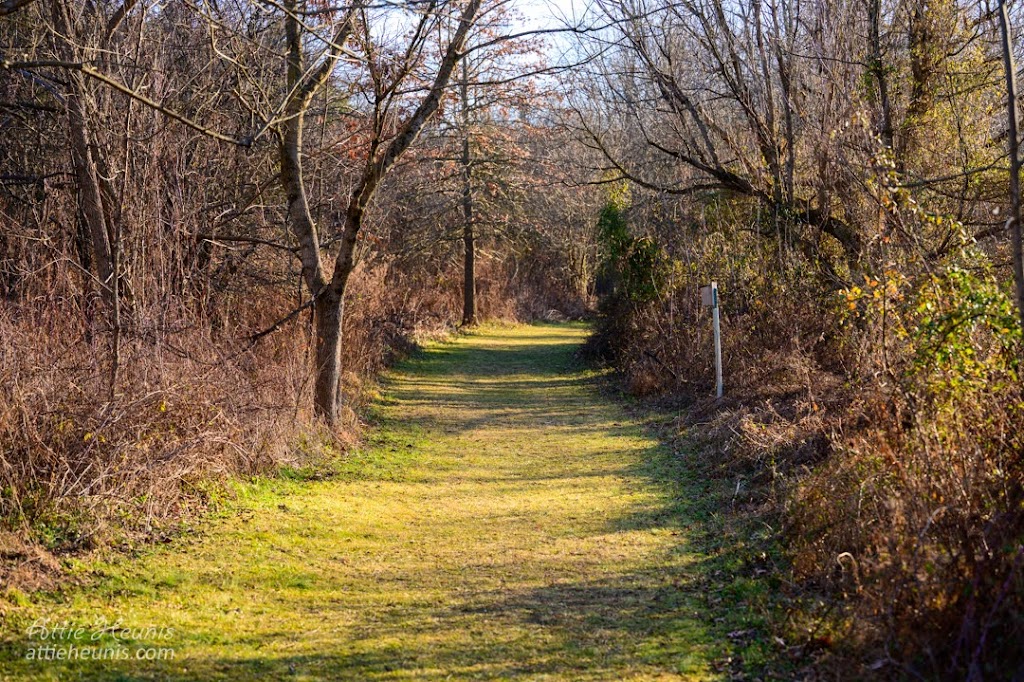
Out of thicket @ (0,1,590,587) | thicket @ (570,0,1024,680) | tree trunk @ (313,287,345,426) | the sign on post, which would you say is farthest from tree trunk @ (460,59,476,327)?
tree trunk @ (313,287,345,426)

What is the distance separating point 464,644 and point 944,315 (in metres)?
3.53

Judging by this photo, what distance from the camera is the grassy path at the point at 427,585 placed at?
5.03 meters

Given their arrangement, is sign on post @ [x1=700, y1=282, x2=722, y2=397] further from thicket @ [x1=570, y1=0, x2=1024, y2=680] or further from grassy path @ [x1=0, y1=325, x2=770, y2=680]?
grassy path @ [x1=0, y1=325, x2=770, y2=680]

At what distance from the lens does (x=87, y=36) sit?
25.4 ft

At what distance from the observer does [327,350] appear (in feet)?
37.1

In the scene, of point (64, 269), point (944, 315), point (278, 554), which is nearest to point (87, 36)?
point (64, 269)

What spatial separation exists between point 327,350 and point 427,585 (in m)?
5.38

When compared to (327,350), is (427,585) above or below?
below

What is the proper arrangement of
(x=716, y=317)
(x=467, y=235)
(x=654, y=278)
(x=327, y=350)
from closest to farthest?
(x=327, y=350)
(x=716, y=317)
(x=654, y=278)
(x=467, y=235)

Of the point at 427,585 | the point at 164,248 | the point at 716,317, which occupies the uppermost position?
the point at 164,248

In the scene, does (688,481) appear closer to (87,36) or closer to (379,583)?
(379,583)

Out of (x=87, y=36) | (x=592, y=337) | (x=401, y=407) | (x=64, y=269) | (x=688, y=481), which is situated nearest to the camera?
(x=87, y=36)

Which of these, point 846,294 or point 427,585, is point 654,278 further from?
point 427,585

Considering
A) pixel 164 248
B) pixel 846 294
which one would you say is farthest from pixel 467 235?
pixel 846 294
